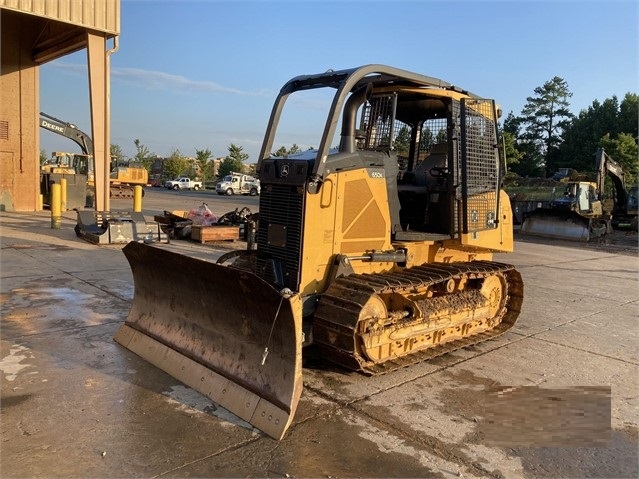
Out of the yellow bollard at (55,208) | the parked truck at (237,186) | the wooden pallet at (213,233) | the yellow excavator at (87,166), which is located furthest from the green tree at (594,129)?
the yellow bollard at (55,208)

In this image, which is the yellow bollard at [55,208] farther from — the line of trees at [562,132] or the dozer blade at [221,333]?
the line of trees at [562,132]

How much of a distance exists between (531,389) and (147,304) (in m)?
3.78

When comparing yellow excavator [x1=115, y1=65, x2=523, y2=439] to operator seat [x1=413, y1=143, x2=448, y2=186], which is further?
operator seat [x1=413, y1=143, x2=448, y2=186]

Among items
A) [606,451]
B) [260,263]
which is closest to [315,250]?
[260,263]

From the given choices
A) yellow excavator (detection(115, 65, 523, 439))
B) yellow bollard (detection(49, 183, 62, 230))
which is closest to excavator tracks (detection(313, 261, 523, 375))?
yellow excavator (detection(115, 65, 523, 439))

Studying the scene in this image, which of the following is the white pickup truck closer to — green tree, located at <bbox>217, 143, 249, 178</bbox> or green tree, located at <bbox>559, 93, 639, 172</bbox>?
green tree, located at <bbox>217, 143, 249, 178</bbox>

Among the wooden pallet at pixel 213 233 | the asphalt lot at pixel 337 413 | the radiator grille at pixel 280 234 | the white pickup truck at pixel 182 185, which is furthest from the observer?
the white pickup truck at pixel 182 185

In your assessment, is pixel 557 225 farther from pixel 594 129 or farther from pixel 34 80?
pixel 594 129

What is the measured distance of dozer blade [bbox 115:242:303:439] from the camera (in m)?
3.80

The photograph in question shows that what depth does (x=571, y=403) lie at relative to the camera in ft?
14.8

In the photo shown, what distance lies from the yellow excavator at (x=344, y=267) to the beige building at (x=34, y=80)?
10.3 m

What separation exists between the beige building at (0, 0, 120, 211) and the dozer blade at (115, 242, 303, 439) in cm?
1034

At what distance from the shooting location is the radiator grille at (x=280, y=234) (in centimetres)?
468

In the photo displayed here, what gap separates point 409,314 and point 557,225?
1822 centimetres
